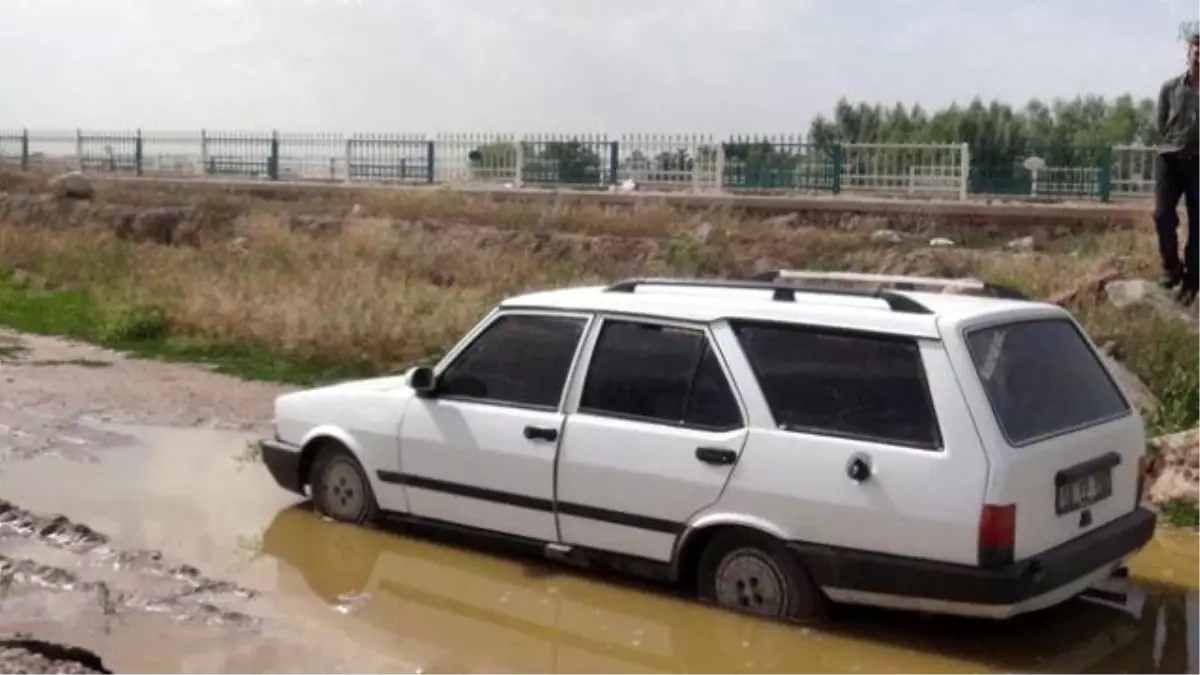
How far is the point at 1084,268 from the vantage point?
14.8 metres

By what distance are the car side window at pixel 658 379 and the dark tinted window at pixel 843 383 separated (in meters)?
0.21

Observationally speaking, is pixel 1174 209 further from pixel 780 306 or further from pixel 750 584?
pixel 750 584

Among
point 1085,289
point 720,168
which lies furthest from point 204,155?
point 1085,289

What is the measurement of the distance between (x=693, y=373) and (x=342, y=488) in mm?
2447

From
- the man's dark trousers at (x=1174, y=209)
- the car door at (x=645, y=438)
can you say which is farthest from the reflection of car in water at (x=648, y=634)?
the man's dark trousers at (x=1174, y=209)

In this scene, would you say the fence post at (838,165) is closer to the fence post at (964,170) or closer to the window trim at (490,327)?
the fence post at (964,170)

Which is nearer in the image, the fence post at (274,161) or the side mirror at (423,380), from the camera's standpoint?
the side mirror at (423,380)

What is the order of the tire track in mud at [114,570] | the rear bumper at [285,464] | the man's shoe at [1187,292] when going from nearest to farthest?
the tire track in mud at [114,570], the rear bumper at [285,464], the man's shoe at [1187,292]

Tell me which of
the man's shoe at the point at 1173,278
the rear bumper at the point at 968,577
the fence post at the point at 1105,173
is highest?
the fence post at the point at 1105,173

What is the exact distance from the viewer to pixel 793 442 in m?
6.05

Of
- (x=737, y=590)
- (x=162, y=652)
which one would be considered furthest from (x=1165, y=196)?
(x=162, y=652)

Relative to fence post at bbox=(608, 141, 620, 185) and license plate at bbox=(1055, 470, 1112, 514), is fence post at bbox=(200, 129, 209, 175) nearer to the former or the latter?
fence post at bbox=(608, 141, 620, 185)

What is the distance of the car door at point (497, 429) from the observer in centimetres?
689

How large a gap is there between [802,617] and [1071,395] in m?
1.51
